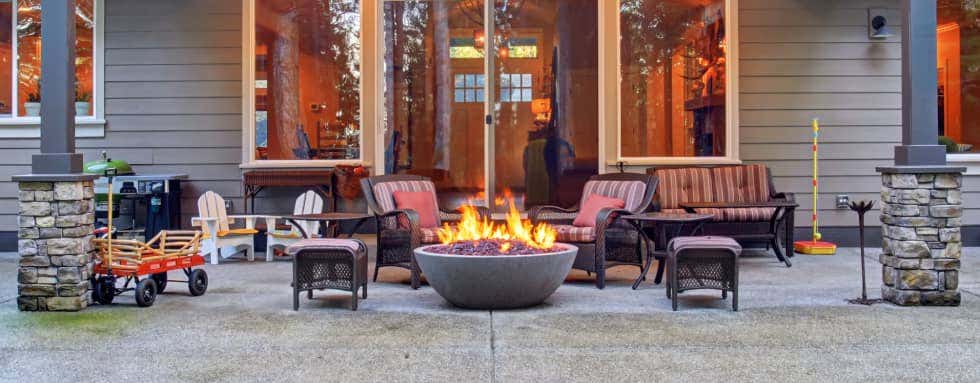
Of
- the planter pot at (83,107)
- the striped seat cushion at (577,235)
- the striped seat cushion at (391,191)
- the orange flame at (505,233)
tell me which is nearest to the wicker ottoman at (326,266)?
the orange flame at (505,233)

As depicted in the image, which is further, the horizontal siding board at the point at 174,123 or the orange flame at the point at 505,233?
the horizontal siding board at the point at 174,123

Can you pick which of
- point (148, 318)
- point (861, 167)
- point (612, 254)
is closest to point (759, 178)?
point (861, 167)

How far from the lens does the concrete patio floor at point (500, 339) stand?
3.21 meters

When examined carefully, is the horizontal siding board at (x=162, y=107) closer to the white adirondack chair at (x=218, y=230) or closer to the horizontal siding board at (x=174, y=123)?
the horizontal siding board at (x=174, y=123)

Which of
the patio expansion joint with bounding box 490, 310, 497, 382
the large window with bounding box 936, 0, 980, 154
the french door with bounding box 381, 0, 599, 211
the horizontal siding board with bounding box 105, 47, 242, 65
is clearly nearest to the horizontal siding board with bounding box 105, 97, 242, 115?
the horizontal siding board with bounding box 105, 47, 242, 65

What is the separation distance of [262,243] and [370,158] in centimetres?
129

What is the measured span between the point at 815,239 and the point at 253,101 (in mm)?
5362

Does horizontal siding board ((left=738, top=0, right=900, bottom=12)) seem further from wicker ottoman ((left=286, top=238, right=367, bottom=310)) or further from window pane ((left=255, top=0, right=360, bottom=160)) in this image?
wicker ottoman ((left=286, top=238, right=367, bottom=310))

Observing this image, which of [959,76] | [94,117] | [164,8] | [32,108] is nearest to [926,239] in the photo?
[959,76]

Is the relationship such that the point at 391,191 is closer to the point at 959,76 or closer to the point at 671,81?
the point at 671,81

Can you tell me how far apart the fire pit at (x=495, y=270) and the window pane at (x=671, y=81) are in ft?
10.7

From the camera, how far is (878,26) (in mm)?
7375

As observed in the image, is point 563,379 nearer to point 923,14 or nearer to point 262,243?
point 923,14

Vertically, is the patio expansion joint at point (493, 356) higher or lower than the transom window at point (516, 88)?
lower
